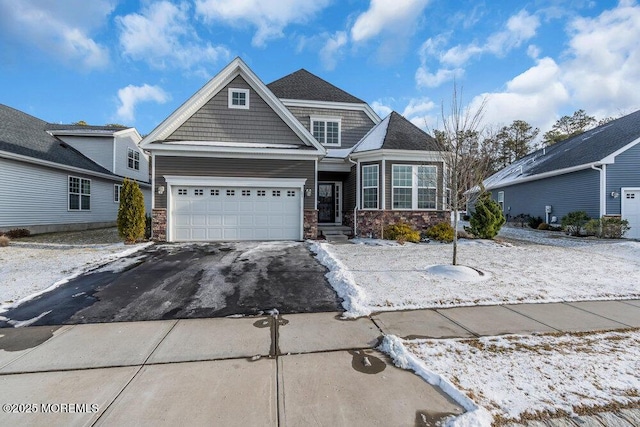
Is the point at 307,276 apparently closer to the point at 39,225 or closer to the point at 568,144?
the point at 39,225

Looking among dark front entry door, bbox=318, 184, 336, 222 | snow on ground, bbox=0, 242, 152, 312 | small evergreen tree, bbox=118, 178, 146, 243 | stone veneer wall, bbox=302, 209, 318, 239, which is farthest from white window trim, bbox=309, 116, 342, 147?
snow on ground, bbox=0, 242, 152, 312

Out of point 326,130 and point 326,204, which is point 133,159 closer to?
point 326,130

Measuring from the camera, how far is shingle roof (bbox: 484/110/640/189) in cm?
1366

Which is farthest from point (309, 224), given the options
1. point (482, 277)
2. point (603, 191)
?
point (603, 191)

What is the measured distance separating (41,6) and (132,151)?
11109 millimetres

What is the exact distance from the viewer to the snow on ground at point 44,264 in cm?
524

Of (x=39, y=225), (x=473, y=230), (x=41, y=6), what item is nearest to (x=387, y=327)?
(x=473, y=230)

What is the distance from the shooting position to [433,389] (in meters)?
2.58

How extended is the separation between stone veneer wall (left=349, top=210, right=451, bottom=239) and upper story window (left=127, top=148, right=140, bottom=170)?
17.1 meters

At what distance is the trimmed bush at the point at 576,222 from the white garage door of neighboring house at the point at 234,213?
13.3m

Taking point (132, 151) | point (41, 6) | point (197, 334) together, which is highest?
point (41, 6)

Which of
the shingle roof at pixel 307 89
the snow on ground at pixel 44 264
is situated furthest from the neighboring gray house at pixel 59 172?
the shingle roof at pixel 307 89

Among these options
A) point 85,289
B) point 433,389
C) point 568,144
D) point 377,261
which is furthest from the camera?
point 568,144

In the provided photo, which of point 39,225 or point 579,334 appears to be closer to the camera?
point 579,334
